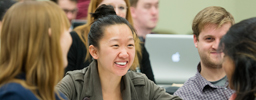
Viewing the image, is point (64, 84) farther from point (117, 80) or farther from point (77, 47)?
point (77, 47)

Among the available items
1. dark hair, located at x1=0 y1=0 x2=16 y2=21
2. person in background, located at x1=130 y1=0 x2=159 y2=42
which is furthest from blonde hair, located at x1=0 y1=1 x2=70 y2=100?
person in background, located at x1=130 y1=0 x2=159 y2=42

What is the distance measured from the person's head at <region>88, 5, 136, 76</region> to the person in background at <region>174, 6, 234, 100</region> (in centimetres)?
45

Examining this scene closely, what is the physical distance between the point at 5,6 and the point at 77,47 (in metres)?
0.61

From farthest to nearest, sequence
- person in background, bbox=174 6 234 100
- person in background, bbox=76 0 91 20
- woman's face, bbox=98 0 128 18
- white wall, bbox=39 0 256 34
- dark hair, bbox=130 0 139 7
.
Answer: white wall, bbox=39 0 256 34 → person in background, bbox=76 0 91 20 → dark hair, bbox=130 0 139 7 → woman's face, bbox=98 0 128 18 → person in background, bbox=174 6 234 100

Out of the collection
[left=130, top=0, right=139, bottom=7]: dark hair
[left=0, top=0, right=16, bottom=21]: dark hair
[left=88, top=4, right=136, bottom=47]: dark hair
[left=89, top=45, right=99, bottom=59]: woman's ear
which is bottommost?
[left=130, top=0, right=139, bottom=7]: dark hair

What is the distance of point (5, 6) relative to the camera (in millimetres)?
2107

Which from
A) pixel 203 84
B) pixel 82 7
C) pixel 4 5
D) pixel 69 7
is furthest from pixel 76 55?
pixel 82 7

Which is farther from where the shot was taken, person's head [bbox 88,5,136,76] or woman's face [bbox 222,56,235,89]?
person's head [bbox 88,5,136,76]

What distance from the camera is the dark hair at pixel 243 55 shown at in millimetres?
1296

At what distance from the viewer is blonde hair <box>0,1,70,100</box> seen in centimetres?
127

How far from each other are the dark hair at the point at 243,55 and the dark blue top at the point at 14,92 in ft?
2.44

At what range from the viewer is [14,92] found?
119 cm

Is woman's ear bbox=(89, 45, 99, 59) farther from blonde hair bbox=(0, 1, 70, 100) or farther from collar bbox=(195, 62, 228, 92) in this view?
collar bbox=(195, 62, 228, 92)

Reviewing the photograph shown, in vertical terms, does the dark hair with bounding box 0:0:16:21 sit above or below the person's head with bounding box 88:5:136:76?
above
